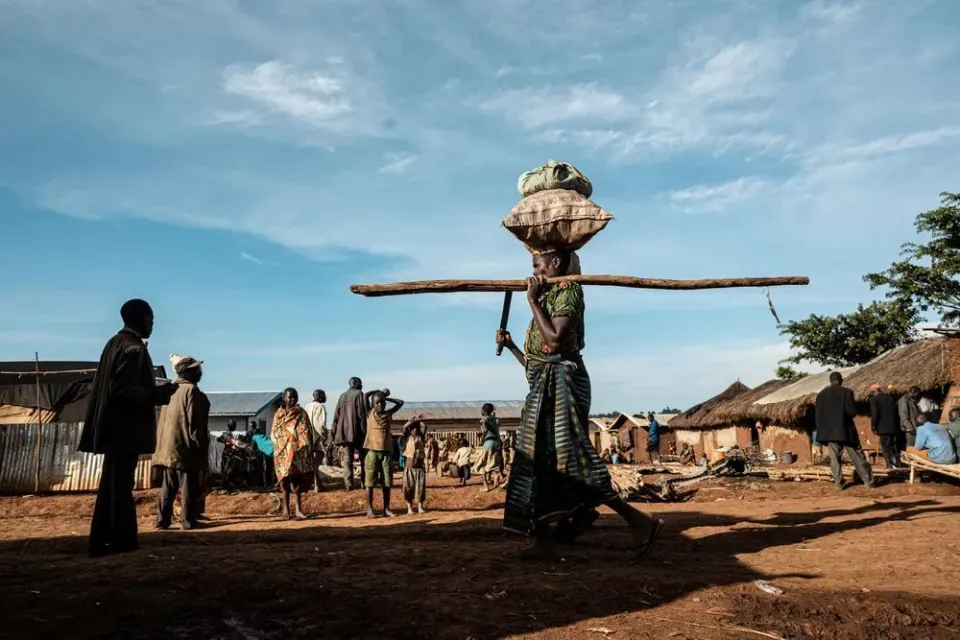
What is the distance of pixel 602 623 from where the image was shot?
3205 millimetres

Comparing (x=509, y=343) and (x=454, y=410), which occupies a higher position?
(x=454, y=410)

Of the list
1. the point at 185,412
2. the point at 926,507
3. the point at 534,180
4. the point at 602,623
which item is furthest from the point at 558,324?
the point at 926,507

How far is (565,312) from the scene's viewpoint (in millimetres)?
4949

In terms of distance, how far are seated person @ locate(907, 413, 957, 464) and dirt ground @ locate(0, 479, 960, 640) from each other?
5.25 metres

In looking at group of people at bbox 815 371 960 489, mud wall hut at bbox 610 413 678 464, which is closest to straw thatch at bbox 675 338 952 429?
mud wall hut at bbox 610 413 678 464

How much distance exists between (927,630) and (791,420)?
1977cm

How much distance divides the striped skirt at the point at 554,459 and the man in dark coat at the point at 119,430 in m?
2.67

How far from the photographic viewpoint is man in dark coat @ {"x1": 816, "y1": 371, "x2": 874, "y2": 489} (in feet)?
36.7

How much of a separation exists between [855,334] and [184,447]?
106ft

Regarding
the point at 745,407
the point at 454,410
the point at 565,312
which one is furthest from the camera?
the point at 454,410

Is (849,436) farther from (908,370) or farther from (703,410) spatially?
(703,410)

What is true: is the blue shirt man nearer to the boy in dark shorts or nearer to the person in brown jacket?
the boy in dark shorts

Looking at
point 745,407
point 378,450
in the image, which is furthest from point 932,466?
point 745,407

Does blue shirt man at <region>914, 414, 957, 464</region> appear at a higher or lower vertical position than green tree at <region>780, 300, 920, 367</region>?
lower
